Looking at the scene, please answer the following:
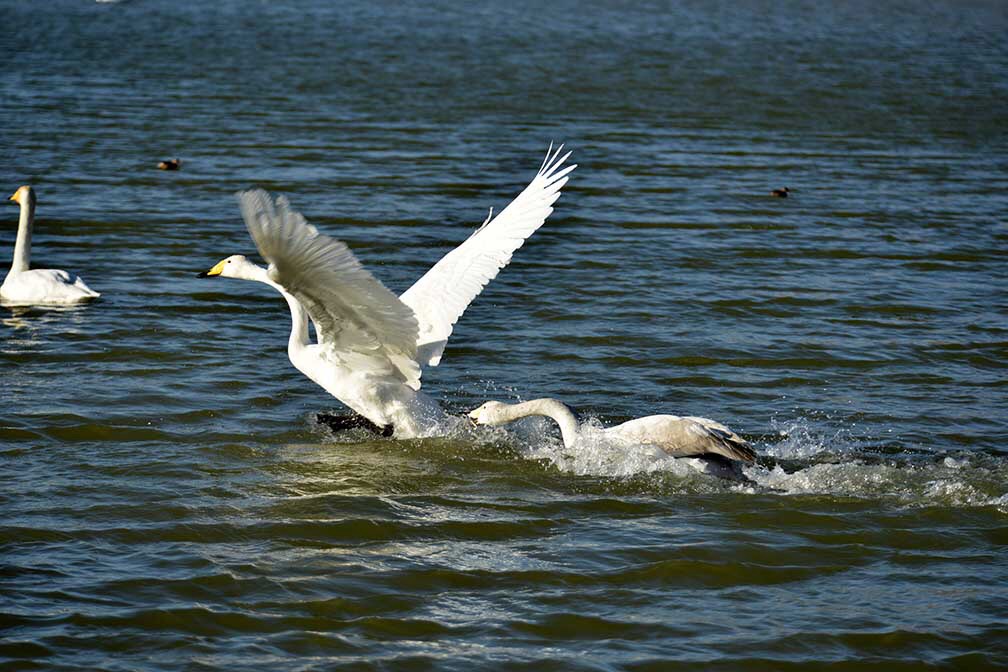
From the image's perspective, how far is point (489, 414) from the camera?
8367 mm

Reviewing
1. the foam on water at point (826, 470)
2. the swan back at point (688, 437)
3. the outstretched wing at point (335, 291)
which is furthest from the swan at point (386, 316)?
the swan back at point (688, 437)

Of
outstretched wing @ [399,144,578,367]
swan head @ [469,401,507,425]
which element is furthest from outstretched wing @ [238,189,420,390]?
swan head @ [469,401,507,425]

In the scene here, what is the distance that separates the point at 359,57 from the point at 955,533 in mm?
17398

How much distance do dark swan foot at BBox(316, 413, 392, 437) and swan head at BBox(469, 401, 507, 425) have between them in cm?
60

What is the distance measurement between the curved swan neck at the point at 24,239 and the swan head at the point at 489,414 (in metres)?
4.67

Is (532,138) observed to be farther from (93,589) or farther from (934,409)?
(93,589)

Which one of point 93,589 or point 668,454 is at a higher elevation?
point 668,454

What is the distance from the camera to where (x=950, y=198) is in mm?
15102

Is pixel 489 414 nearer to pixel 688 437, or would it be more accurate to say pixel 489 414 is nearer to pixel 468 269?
pixel 468 269

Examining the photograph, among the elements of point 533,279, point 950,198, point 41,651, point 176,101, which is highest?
point 176,101

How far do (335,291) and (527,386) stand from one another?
217cm

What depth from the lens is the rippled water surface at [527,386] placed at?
6.19 m

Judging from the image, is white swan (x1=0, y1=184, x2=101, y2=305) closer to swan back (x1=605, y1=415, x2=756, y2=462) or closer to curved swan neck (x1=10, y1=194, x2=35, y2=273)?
curved swan neck (x1=10, y1=194, x2=35, y2=273)

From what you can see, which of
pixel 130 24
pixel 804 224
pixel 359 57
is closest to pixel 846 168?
pixel 804 224
